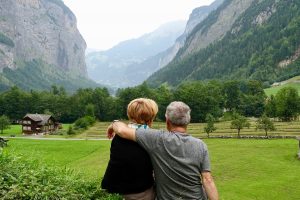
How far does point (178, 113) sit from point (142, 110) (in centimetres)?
74

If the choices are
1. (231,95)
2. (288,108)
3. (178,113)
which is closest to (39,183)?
(178,113)

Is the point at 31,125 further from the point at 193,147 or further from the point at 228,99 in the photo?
the point at 193,147

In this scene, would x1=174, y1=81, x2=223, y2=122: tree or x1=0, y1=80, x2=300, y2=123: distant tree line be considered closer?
x1=174, y1=81, x2=223, y2=122: tree

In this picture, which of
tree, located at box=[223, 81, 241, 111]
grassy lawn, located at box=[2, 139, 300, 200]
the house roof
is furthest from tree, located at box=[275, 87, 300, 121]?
the house roof

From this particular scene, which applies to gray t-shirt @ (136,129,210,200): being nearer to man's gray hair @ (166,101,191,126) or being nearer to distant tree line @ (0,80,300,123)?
man's gray hair @ (166,101,191,126)

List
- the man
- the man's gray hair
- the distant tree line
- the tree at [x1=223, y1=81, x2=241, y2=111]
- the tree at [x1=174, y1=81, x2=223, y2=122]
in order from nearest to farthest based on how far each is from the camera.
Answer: the man
the man's gray hair
the tree at [x1=174, y1=81, x2=223, y2=122]
the distant tree line
the tree at [x1=223, y1=81, x2=241, y2=111]

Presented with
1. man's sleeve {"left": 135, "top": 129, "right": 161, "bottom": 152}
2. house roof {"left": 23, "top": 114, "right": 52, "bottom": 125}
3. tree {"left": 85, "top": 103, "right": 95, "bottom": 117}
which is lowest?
man's sleeve {"left": 135, "top": 129, "right": 161, "bottom": 152}

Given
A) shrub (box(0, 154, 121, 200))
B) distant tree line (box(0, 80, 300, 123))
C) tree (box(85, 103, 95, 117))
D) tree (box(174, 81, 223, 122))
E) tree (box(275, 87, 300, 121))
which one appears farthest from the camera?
tree (box(85, 103, 95, 117))

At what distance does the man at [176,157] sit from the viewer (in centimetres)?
823

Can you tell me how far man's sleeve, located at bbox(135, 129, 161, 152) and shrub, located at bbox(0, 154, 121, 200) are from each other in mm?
1544

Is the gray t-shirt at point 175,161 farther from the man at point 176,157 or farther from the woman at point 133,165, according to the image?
the woman at point 133,165

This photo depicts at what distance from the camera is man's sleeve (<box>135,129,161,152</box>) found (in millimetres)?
8172

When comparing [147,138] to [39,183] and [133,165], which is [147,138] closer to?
[133,165]

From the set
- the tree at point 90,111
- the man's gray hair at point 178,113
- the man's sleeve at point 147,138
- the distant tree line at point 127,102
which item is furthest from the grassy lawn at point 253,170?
the distant tree line at point 127,102
